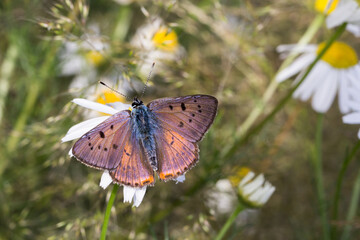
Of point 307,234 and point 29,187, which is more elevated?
point 307,234

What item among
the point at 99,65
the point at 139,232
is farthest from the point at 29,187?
the point at 99,65

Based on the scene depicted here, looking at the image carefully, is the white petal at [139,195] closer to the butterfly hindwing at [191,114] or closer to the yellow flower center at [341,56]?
the butterfly hindwing at [191,114]

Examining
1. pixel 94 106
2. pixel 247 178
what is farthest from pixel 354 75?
pixel 94 106

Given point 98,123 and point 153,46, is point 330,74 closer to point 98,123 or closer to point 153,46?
point 153,46

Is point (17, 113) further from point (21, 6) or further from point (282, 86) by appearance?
point (282, 86)

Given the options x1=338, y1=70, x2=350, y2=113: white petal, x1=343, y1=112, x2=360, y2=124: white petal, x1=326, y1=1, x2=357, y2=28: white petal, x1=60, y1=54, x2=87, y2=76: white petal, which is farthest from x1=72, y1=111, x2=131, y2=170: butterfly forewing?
x1=60, y1=54, x2=87, y2=76: white petal

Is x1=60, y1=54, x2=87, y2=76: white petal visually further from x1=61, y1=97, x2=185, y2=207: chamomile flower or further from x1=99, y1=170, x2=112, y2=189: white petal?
x1=99, y1=170, x2=112, y2=189: white petal
